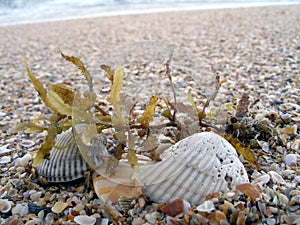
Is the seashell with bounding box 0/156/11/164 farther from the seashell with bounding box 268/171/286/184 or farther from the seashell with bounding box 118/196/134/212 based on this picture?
the seashell with bounding box 268/171/286/184

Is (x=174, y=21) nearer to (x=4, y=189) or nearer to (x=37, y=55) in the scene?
(x=37, y=55)

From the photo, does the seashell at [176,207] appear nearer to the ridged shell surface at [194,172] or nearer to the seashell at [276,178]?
the ridged shell surface at [194,172]

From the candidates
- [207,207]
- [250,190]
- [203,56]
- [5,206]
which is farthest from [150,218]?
[203,56]

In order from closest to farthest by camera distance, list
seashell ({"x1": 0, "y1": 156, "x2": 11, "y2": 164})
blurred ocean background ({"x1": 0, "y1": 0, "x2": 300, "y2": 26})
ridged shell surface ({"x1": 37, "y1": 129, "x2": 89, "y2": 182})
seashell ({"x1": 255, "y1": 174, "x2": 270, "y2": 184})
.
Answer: seashell ({"x1": 255, "y1": 174, "x2": 270, "y2": 184}) < ridged shell surface ({"x1": 37, "y1": 129, "x2": 89, "y2": 182}) < seashell ({"x1": 0, "y1": 156, "x2": 11, "y2": 164}) < blurred ocean background ({"x1": 0, "y1": 0, "x2": 300, "y2": 26})

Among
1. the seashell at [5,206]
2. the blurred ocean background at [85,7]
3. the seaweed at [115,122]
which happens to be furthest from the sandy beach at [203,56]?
the blurred ocean background at [85,7]

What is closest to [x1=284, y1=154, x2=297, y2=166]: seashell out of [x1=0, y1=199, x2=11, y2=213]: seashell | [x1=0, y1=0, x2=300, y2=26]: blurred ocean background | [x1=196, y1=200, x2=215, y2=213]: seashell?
[x1=196, y1=200, x2=215, y2=213]: seashell

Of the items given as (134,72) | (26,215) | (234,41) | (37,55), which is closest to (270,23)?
(234,41)

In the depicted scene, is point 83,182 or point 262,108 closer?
point 83,182
